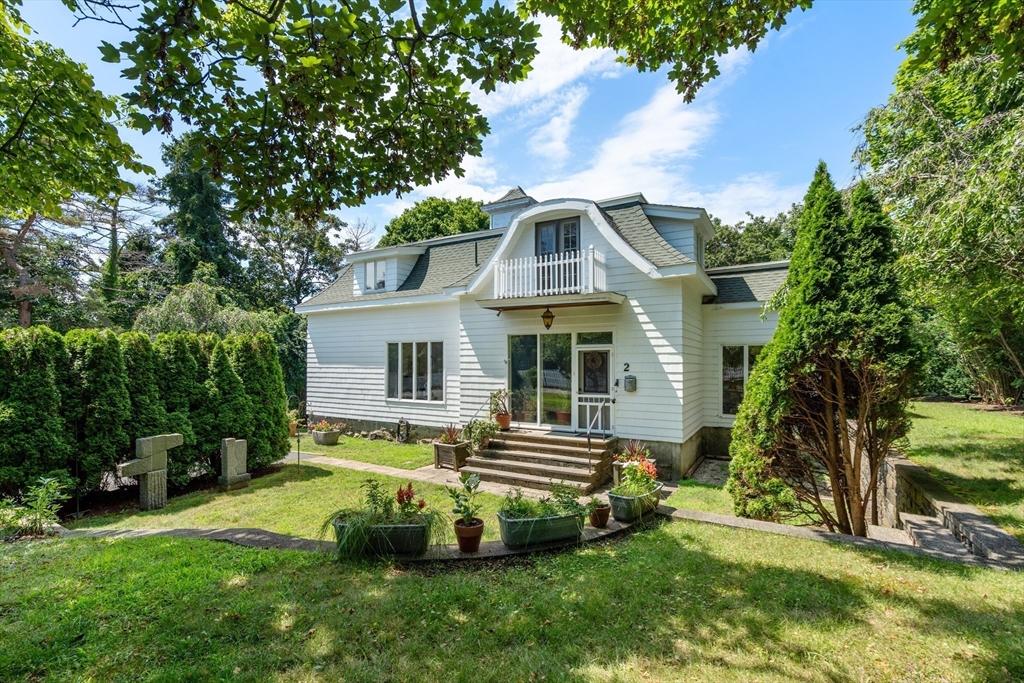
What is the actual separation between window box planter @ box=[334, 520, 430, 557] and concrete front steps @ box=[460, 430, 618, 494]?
12.9 ft

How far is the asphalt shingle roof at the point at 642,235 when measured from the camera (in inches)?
345

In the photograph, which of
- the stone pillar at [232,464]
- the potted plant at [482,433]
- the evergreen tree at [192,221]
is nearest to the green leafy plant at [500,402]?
the potted plant at [482,433]

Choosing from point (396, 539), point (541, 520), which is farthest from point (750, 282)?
point (396, 539)

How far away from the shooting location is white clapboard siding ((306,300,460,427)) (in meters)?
12.0

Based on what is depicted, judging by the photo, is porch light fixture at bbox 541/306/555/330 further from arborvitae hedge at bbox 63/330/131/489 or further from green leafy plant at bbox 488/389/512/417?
arborvitae hedge at bbox 63/330/131/489

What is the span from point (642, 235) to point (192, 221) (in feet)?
79.1

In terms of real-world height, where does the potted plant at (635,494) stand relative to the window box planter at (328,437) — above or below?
above

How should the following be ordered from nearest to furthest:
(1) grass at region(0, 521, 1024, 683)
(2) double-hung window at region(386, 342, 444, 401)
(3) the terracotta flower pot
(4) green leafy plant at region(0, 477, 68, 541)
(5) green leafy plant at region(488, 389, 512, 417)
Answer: (1) grass at region(0, 521, 1024, 683) < (3) the terracotta flower pot < (4) green leafy plant at region(0, 477, 68, 541) < (5) green leafy plant at region(488, 389, 512, 417) < (2) double-hung window at region(386, 342, 444, 401)

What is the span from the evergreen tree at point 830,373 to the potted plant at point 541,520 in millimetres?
2440

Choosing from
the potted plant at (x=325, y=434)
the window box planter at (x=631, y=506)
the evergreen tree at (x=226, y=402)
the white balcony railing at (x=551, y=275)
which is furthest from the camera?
the potted plant at (x=325, y=434)

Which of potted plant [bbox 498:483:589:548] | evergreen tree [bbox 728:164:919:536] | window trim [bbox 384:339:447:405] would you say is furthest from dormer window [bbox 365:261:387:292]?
evergreen tree [bbox 728:164:919:536]

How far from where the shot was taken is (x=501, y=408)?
10.2 m

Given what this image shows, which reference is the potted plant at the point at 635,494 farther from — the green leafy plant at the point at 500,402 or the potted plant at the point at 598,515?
the green leafy plant at the point at 500,402

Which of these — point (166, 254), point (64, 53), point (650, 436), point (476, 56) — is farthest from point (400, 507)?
point (166, 254)
